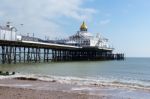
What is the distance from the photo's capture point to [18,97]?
17.7m

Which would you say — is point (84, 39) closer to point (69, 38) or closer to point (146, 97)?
point (69, 38)

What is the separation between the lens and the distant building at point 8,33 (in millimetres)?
66000

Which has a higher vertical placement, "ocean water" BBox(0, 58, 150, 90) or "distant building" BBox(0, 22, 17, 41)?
"distant building" BBox(0, 22, 17, 41)

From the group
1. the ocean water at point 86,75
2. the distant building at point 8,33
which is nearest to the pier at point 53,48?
the distant building at point 8,33

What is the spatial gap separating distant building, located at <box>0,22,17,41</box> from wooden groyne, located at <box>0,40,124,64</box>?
1.29 metres

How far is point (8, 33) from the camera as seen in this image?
2682 inches

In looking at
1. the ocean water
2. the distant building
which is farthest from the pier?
the ocean water

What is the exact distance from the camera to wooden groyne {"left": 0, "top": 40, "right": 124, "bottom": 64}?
68.4m

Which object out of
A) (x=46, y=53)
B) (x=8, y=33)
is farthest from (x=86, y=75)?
(x=46, y=53)

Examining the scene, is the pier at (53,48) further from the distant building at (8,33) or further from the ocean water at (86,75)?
the ocean water at (86,75)

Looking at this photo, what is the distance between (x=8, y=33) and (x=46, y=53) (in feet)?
72.1

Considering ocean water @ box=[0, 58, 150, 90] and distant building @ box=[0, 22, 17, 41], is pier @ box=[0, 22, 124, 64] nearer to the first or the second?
distant building @ box=[0, 22, 17, 41]

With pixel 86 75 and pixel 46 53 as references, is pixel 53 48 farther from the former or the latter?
pixel 86 75

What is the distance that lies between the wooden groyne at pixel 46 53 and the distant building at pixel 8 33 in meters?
1.29
